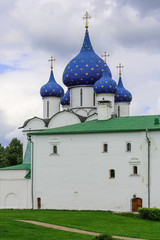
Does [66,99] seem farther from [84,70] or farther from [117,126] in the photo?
[117,126]

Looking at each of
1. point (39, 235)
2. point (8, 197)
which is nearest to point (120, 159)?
point (8, 197)

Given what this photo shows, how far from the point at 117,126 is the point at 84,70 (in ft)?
36.0

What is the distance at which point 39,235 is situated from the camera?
15984mm

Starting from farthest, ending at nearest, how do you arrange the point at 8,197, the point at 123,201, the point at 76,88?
1. the point at 76,88
2. the point at 8,197
3. the point at 123,201

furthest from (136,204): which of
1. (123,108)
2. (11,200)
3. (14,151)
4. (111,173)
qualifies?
(14,151)

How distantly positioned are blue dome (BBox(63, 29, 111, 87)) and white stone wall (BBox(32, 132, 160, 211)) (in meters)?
9.97

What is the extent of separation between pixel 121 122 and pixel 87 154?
3.00m

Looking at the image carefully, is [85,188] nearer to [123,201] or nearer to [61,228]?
[123,201]

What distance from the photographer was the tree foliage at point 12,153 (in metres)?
51.8

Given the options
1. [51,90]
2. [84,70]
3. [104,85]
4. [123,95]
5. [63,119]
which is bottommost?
[63,119]

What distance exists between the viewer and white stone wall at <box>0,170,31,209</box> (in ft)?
100

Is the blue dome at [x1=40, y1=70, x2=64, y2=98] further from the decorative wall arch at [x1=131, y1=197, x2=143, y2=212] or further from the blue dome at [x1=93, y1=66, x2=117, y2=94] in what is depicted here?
the decorative wall arch at [x1=131, y1=197, x2=143, y2=212]

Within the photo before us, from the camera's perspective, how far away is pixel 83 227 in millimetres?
18750

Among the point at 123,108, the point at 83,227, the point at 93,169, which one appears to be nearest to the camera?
the point at 83,227
